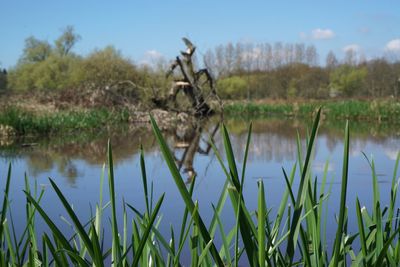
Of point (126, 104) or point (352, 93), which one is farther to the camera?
point (352, 93)

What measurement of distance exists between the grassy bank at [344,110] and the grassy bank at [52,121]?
4760 millimetres

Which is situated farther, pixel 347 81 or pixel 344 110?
pixel 347 81

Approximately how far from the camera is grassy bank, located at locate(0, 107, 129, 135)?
22.7 feet

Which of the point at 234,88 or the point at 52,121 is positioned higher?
the point at 234,88

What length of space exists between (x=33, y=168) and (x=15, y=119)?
3.67 metres

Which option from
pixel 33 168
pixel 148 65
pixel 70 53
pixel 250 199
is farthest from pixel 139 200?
pixel 70 53

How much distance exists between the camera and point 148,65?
1747 cm

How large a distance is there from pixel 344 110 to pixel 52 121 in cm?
797

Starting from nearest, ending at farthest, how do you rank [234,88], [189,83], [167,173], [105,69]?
[167,173]
[189,83]
[105,69]
[234,88]

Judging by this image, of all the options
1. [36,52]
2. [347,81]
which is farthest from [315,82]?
[36,52]

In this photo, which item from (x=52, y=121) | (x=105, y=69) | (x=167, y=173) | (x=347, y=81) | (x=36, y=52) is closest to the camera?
(x=167, y=173)

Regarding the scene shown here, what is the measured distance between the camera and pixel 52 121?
8000 mm

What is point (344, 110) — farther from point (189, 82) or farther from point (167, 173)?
point (167, 173)

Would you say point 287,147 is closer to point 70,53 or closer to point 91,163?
point 91,163
